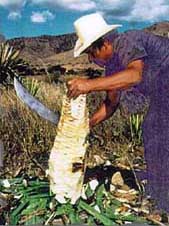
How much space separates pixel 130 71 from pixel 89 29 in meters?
0.53

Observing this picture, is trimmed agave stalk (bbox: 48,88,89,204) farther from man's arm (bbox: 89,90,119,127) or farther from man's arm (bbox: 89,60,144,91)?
man's arm (bbox: 89,60,144,91)

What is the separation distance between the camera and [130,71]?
52.9 feet

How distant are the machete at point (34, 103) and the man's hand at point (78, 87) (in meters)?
0.25

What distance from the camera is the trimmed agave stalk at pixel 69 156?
1630cm

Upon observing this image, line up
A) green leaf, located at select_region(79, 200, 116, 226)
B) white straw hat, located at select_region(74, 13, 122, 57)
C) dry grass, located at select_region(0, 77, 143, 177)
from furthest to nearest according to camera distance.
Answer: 1. dry grass, located at select_region(0, 77, 143, 177)
2. green leaf, located at select_region(79, 200, 116, 226)
3. white straw hat, located at select_region(74, 13, 122, 57)

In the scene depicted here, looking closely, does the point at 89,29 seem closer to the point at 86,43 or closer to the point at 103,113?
the point at 86,43

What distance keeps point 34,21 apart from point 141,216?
2.03 meters

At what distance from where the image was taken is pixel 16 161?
1647 centimetres

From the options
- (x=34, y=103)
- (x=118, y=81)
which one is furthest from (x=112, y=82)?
(x=34, y=103)

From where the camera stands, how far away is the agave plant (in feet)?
53.5

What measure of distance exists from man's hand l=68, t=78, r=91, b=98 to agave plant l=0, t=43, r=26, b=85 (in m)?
0.50

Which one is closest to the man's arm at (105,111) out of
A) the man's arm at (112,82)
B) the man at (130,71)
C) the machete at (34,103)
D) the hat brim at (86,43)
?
the man at (130,71)

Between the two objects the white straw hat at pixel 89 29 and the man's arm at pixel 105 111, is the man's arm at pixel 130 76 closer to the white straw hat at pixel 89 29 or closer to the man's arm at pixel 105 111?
the man's arm at pixel 105 111

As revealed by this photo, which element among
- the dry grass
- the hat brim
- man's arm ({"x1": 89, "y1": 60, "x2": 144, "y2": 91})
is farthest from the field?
the hat brim
